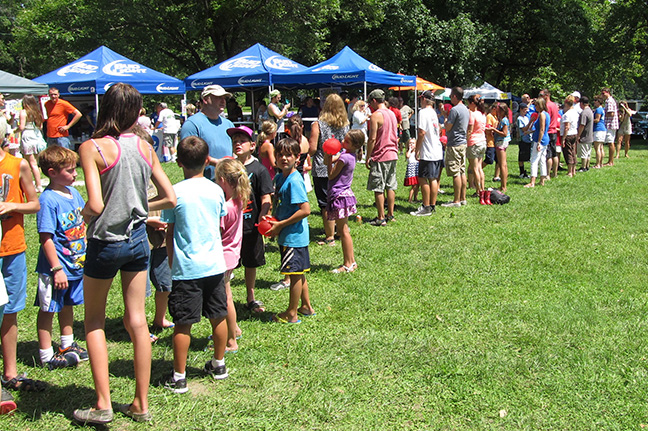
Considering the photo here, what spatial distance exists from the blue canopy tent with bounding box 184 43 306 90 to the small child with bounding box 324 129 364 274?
1019 centimetres

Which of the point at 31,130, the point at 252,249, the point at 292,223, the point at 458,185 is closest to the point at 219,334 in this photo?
the point at 292,223

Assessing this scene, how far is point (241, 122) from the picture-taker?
63.2 ft

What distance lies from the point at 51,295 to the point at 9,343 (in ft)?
1.31

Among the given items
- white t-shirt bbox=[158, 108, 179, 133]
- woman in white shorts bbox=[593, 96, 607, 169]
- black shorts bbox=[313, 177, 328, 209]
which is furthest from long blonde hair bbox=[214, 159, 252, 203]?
white t-shirt bbox=[158, 108, 179, 133]

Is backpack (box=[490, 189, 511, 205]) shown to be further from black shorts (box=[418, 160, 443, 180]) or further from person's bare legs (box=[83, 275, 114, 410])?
person's bare legs (box=[83, 275, 114, 410])

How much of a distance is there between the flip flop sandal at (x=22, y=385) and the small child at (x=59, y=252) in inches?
11.8

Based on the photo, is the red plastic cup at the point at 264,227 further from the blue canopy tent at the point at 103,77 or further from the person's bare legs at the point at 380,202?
the blue canopy tent at the point at 103,77

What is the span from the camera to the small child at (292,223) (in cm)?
465

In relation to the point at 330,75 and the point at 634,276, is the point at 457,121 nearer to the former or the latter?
the point at 634,276

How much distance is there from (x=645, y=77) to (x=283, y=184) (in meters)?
40.6

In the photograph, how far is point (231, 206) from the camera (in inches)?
165

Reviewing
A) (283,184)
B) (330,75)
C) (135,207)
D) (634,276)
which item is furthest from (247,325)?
(330,75)

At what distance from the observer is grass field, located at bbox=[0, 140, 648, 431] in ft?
11.4

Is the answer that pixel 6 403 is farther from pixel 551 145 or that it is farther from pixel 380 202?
pixel 551 145
